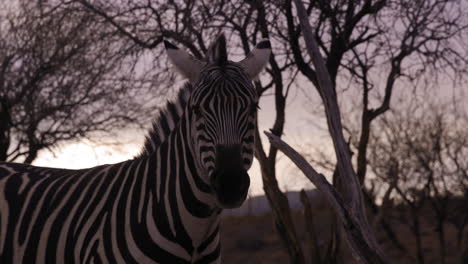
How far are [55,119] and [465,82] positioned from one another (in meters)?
8.12

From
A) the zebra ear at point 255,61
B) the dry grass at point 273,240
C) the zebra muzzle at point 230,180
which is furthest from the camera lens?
the dry grass at point 273,240

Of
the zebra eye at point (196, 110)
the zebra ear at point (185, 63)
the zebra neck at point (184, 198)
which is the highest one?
the zebra ear at point (185, 63)

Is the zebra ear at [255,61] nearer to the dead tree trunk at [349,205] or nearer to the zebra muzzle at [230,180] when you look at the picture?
the zebra muzzle at [230,180]

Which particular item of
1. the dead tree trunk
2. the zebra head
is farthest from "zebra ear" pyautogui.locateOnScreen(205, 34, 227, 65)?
the dead tree trunk

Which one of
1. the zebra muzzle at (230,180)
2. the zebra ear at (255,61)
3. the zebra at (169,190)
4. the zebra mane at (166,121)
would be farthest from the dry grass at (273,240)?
the zebra muzzle at (230,180)

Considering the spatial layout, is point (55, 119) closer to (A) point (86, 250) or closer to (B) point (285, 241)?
(B) point (285, 241)

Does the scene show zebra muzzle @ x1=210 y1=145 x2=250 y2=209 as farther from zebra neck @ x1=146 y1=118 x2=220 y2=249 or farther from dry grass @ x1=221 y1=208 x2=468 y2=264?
dry grass @ x1=221 y1=208 x2=468 y2=264

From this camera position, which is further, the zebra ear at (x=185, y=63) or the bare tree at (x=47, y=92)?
the bare tree at (x=47, y=92)

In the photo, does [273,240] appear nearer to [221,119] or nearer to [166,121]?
[166,121]

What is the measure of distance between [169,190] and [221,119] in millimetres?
681

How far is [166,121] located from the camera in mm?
4516

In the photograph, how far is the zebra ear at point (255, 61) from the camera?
4.18m

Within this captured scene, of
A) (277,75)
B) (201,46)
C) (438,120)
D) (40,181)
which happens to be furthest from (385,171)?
(40,181)

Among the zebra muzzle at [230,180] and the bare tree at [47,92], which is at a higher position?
the bare tree at [47,92]
